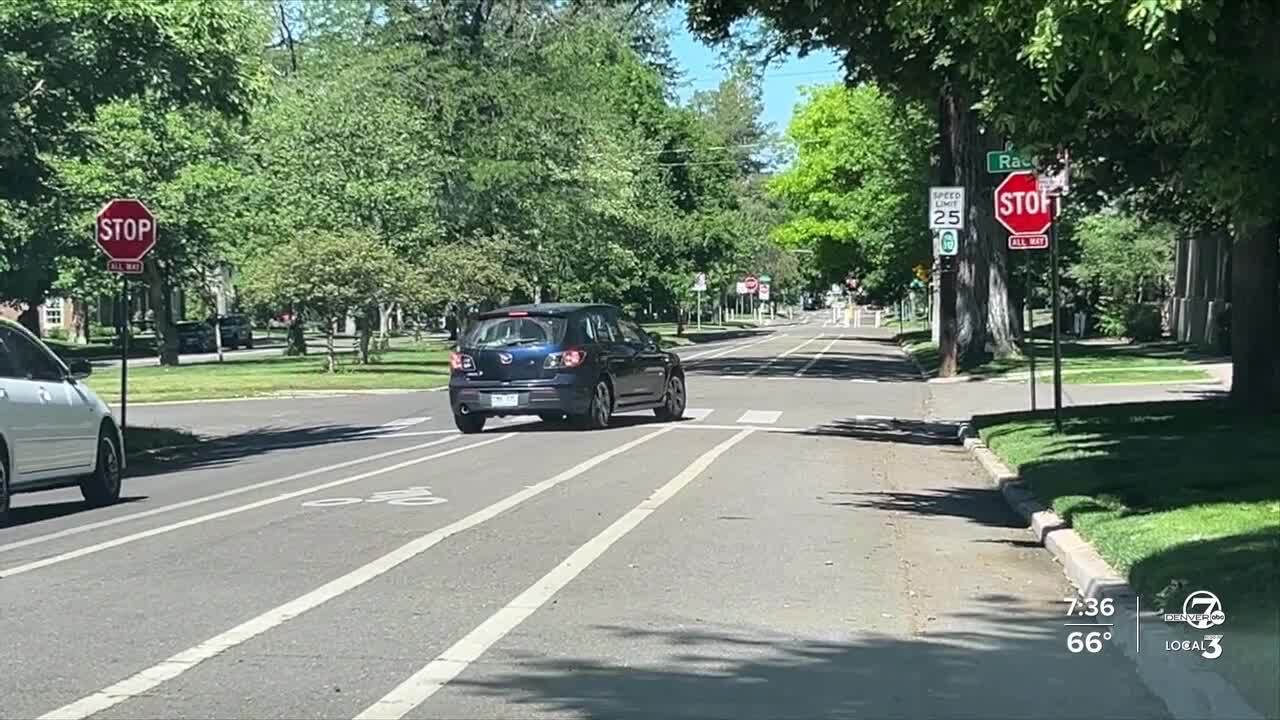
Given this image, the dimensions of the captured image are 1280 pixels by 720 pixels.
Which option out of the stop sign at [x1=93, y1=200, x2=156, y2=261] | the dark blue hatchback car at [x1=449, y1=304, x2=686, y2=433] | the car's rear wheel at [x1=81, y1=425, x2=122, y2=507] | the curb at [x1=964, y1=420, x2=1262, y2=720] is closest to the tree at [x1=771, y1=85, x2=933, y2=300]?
the dark blue hatchback car at [x1=449, y1=304, x2=686, y2=433]

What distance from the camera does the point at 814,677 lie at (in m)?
7.84

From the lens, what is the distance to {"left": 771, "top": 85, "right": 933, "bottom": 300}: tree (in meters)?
54.4

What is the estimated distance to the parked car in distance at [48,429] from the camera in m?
14.1

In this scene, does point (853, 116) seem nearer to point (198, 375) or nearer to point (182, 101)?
point (198, 375)

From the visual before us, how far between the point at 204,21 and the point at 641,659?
16519 millimetres

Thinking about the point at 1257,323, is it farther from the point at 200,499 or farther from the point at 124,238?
the point at 124,238

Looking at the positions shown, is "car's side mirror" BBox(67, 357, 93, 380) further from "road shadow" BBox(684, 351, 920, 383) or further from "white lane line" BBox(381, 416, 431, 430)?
"road shadow" BBox(684, 351, 920, 383)

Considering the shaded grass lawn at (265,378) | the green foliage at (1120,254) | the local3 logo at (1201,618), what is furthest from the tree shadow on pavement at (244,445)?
the green foliage at (1120,254)

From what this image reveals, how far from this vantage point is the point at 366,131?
148ft

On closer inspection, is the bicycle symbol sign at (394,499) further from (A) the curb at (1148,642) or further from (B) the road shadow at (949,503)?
(A) the curb at (1148,642)

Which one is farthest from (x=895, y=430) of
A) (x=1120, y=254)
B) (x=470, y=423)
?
(x=1120, y=254)
